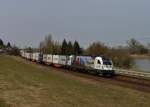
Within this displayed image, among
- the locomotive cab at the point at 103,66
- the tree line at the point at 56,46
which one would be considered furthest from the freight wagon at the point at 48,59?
the tree line at the point at 56,46

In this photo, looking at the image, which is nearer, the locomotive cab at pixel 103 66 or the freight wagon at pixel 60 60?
the locomotive cab at pixel 103 66

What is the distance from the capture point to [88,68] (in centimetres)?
4834

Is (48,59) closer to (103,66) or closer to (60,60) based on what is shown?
(60,60)

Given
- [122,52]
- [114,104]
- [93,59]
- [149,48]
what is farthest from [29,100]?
[149,48]

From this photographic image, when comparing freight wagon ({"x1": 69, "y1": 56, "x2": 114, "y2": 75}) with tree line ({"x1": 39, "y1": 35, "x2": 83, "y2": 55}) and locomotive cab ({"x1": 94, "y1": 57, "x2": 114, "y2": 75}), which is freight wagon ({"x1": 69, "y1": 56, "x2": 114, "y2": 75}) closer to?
locomotive cab ({"x1": 94, "y1": 57, "x2": 114, "y2": 75})

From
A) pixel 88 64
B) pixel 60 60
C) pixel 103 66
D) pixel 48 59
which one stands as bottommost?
pixel 103 66

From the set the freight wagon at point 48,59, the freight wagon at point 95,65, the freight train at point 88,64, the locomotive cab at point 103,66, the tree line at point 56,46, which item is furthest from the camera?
the tree line at point 56,46

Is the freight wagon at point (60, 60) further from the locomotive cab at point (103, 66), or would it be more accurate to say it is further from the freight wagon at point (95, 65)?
the locomotive cab at point (103, 66)

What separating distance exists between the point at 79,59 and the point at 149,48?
81.3 metres

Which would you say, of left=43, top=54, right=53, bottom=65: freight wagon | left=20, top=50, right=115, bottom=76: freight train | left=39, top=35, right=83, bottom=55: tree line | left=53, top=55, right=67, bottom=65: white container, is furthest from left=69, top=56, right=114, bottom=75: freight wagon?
left=39, top=35, right=83, bottom=55: tree line

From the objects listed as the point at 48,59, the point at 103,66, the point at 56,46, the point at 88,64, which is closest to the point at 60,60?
the point at 48,59

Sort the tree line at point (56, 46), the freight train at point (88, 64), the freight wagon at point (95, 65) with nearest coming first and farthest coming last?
1. the freight wagon at point (95, 65)
2. the freight train at point (88, 64)
3. the tree line at point (56, 46)

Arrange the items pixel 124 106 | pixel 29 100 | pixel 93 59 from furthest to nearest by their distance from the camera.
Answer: pixel 93 59, pixel 29 100, pixel 124 106

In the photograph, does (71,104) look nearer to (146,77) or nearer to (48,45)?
(146,77)
